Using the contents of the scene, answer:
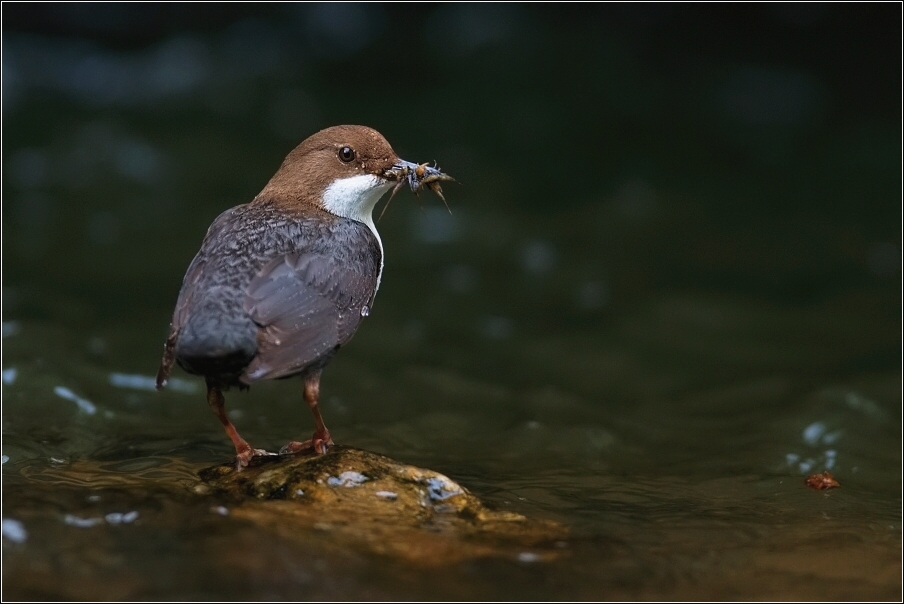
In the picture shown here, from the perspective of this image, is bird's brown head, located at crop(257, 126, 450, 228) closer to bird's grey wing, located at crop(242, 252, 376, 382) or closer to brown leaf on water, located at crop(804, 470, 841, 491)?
bird's grey wing, located at crop(242, 252, 376, 382)

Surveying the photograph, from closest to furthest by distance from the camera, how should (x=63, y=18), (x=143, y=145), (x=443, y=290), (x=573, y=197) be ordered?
1. (x=443, y=290)
2. (x=573, y=197)
3. (x=143, y=145)
4. (x=63, y=18)

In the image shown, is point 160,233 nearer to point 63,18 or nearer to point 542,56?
point 63,18

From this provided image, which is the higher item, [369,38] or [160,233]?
[369,38]

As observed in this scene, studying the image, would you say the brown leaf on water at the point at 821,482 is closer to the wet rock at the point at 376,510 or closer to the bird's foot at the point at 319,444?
the wet rock at the point at 376,510

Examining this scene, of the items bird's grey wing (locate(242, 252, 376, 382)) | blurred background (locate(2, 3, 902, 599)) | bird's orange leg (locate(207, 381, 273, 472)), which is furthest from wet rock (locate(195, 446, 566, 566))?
bird's grey wing (locate(242, 252, 376, 382))

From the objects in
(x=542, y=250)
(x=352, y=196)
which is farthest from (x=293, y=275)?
(x=542, y=250)

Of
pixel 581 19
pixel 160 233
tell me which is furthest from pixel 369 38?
pixel 160 233

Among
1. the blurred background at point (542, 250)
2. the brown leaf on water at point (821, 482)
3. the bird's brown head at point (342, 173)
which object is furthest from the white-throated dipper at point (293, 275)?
the brown leaf on water at point (821, 482)

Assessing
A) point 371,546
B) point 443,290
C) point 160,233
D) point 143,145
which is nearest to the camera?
point 371,546
